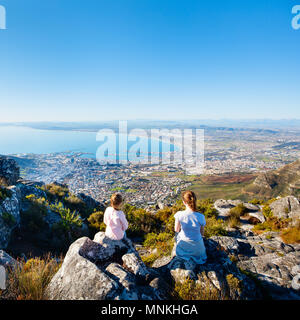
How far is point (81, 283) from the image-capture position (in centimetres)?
243

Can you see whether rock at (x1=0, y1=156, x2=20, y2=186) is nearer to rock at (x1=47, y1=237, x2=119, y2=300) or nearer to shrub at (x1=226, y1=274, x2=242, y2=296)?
rock at (x1=47, y1=237, x2=119, y2=300)

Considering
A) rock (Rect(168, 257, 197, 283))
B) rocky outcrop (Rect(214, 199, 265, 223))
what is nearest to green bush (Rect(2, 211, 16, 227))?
rock (Rect(168, 257, 197, 283))

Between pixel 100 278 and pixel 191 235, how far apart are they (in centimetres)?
185

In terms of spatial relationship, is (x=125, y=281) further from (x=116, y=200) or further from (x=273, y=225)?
(x=273, y=225)

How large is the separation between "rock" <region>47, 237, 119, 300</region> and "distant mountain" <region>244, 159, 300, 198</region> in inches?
1179

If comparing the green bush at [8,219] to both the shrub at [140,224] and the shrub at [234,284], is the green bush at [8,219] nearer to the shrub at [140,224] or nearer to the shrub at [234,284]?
the shrub at [140,224]

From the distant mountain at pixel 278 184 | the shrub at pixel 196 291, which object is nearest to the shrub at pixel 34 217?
the shrub at pixel 196 291

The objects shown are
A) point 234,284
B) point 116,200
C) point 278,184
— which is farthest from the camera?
point 278,184

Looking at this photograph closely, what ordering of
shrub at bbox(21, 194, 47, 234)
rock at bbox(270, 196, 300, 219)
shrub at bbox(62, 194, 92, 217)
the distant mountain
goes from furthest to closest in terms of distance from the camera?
1. the distant mountain
2. shrub at bbox(62, 194, 92, 217)
3. rock at bbox(270, 196, 300, 219)
4. shrub at bbox(21, 194, 47, 234)

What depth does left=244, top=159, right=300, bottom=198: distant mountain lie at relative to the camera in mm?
25709

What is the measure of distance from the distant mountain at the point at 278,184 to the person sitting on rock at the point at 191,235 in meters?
28.2

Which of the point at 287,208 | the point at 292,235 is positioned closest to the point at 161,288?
the point at 292,235
